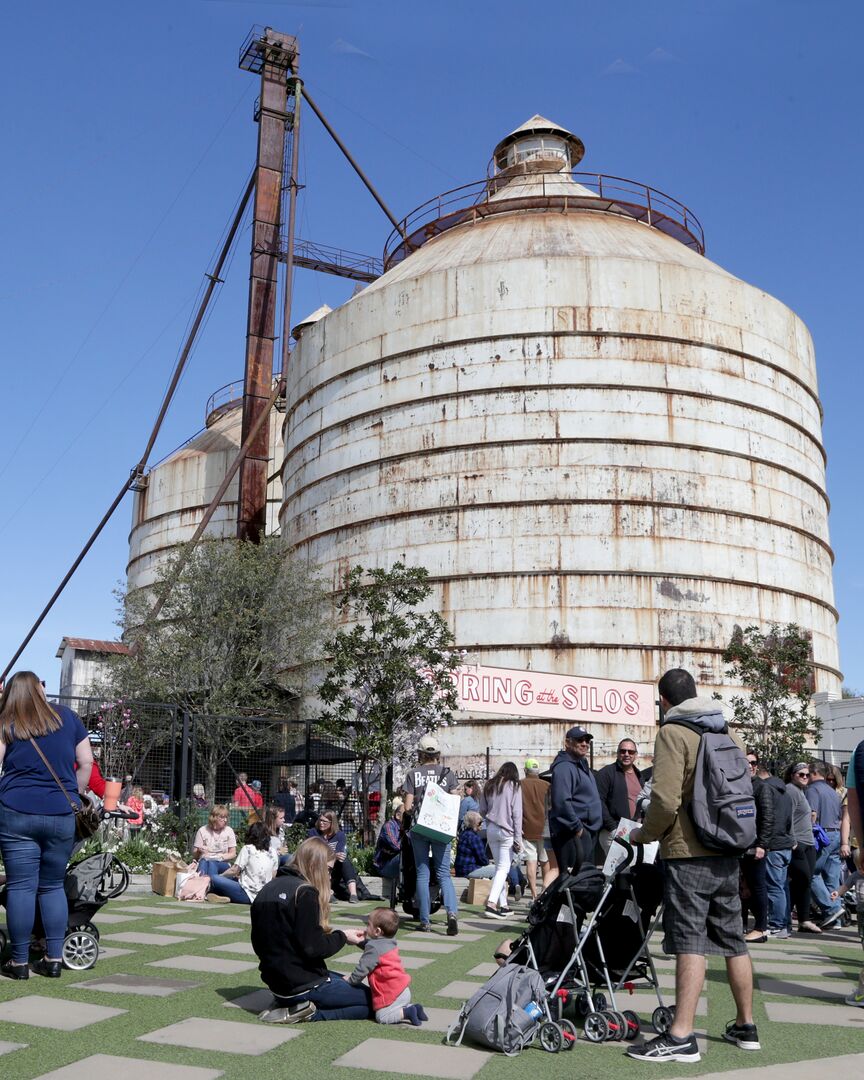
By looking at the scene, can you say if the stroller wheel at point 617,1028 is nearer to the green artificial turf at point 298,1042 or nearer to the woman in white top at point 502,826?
the green artificial turf at point 298,1042

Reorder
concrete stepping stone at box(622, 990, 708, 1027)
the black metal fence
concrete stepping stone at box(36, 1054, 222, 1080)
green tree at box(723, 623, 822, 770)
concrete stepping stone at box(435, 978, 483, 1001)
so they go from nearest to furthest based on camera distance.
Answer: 1. concrete stepping stone at box(36, 1054, 222, 1080)
2. concrete stepping stone at box(622, 990, 708, 1027)
3. concrete stepping stone at box(435, 978, 483, 1001)
4. the black metal fence
5. green tree at box(723, 623, 822, 770)

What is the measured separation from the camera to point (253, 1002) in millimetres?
5527

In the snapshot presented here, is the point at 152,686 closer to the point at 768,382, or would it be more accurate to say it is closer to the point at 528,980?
the point at 768,382

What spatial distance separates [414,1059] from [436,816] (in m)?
4.30

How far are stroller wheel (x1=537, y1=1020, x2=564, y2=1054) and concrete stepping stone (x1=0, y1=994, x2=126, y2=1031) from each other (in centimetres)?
207

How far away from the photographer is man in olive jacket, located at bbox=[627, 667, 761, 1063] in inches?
184

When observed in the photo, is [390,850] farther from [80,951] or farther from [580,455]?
[580,455]

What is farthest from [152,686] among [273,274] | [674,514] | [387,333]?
[273,274]

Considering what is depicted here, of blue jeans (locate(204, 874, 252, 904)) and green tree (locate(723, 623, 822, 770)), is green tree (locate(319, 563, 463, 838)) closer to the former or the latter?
green tree (locate(723, 623, 822, 770))

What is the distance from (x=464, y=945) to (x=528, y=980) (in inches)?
132

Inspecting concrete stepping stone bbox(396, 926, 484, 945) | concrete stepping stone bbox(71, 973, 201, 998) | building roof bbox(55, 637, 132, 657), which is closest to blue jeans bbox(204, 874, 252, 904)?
concrete stepping stone bbox(396, 926, 484, 945)

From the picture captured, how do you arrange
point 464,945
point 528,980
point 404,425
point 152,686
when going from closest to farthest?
1. point 528,980
2. point 464,945
3. point 152,686
4. point 404,425

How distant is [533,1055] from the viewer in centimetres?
466

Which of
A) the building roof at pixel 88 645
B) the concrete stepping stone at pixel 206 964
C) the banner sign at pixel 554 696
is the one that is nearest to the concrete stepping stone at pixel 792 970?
the concrete stepping stone at pixel 206 964
